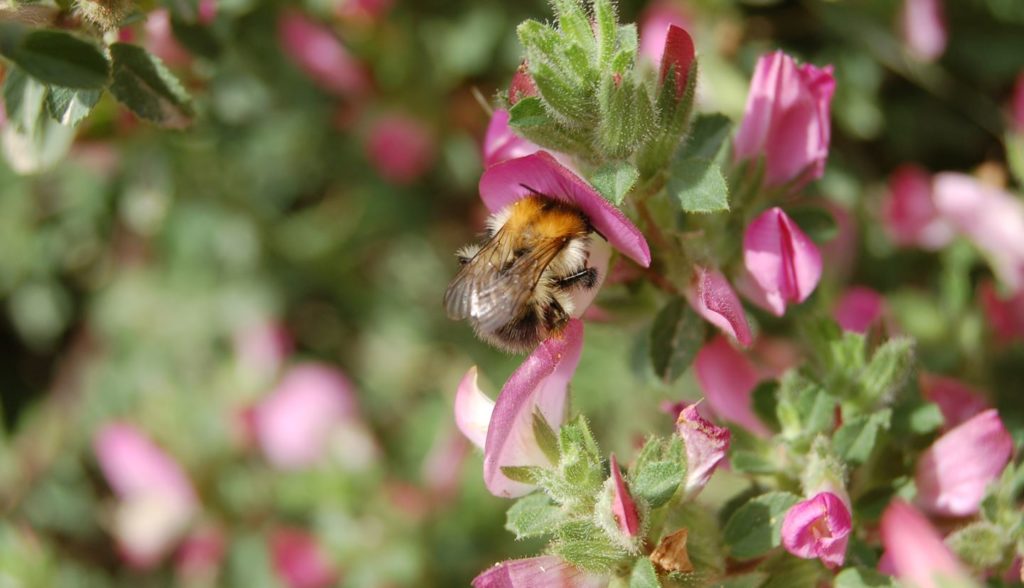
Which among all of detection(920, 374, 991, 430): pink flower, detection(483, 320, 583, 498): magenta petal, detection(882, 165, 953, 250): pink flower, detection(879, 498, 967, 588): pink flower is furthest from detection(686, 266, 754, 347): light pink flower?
detection(882, 165, 953, 250): pink flower

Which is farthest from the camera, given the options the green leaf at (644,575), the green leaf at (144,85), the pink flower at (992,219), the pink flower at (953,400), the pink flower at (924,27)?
the pink flower at (924,27)

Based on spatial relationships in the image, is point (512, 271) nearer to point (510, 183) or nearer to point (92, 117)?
point (510, 183)

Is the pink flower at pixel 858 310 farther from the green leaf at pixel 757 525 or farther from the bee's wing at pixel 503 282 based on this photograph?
the bee's wing at pixel 503 282

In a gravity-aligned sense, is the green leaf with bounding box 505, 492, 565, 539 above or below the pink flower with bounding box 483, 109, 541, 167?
below

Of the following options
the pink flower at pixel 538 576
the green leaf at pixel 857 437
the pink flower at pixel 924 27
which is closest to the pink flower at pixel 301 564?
the pink flower at pixel 538 576

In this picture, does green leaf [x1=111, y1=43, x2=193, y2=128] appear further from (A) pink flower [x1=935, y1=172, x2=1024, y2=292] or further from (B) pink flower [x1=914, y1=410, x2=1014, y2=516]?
(A) pink flower [x1=935, y1=172, x2=1024, y2=292]

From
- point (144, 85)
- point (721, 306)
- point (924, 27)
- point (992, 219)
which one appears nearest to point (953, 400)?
point (992, 219)

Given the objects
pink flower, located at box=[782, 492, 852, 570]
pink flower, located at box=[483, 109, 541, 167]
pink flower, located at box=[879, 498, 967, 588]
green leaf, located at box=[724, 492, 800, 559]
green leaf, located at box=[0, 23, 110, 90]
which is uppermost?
green leaf, located at box=[0, 23, 110, 90]

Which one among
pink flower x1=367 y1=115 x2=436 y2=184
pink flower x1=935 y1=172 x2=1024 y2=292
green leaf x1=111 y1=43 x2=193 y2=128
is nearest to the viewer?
green leaf x1=111 y1=43 x2=193 y2=128
